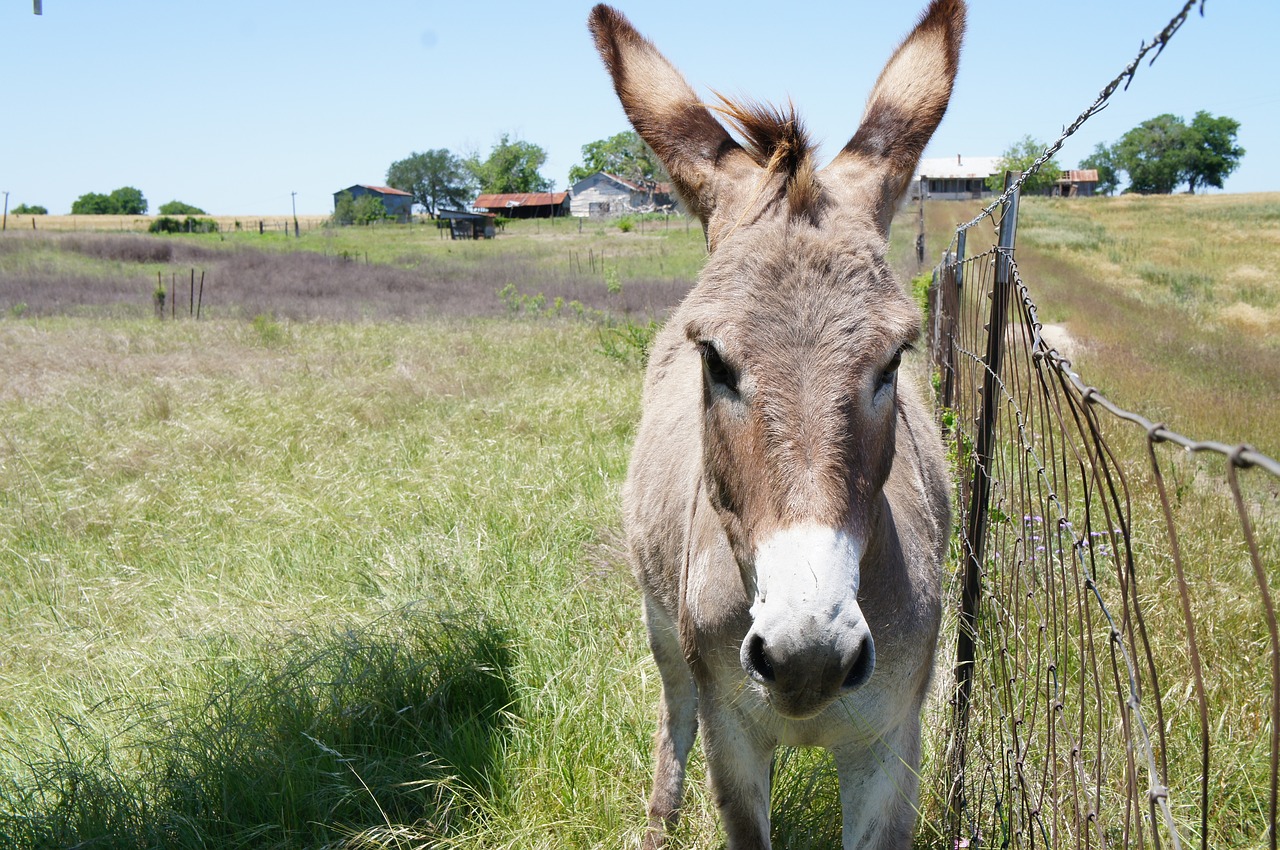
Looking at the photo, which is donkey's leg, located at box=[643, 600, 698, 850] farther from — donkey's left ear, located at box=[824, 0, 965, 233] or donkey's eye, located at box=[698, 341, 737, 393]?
donkey's left ear, located at box=[824, 0, 965, 233]

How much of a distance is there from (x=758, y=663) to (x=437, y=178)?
118 meters

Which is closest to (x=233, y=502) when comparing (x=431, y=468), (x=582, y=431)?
(x=431, y=468)

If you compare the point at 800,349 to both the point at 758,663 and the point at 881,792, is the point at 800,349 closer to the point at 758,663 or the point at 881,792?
the point at 758,663

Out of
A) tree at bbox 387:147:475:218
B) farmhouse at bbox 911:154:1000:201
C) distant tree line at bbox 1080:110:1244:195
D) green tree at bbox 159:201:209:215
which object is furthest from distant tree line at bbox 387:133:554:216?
distant tree line at bbox 1080:110:1244:195

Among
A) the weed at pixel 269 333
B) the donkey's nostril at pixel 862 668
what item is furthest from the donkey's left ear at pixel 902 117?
the weed at pixel 269 333

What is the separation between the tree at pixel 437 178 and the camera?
365ft

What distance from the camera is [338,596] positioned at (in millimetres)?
4891

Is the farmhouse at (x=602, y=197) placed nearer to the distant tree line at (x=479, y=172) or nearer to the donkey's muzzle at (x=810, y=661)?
the distant tree line at (x=479, y=172)

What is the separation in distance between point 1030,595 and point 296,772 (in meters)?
2.82

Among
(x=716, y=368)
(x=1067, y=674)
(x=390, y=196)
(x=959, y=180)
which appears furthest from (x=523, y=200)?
(x=716, y=368)

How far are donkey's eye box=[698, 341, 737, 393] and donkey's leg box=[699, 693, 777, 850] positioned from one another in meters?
1.06

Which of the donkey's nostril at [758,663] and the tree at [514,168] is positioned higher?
the tree at [514,168]

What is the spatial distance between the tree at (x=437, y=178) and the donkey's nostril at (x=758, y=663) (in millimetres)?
115447

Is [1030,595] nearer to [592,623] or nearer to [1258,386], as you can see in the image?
[592,623]
